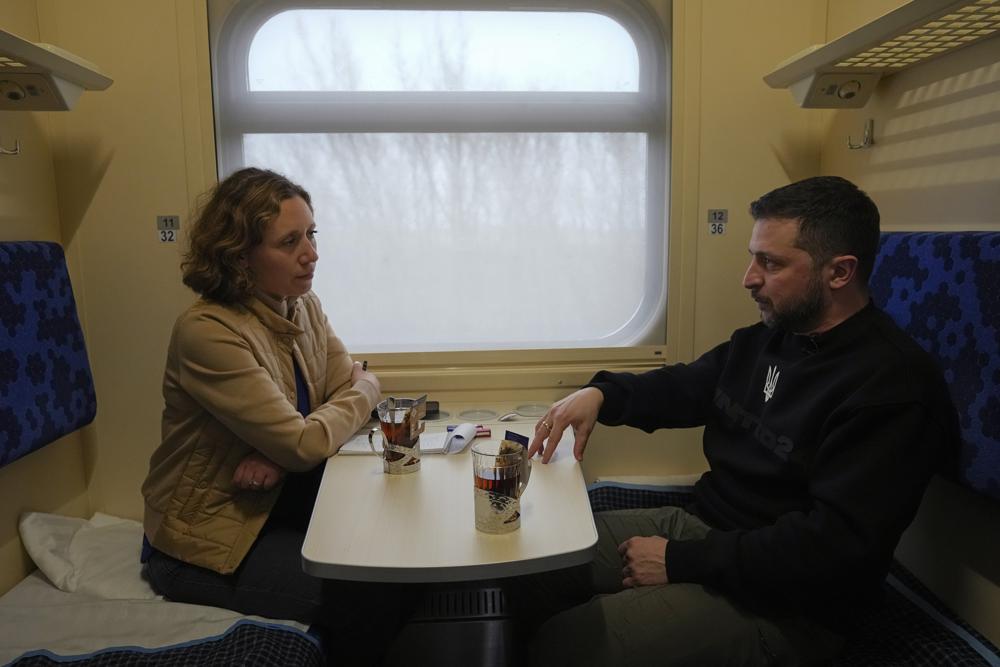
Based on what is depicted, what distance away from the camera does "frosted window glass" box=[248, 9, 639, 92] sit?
2600mm

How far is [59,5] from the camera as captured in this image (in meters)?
2.43

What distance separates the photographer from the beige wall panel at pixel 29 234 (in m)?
2.14

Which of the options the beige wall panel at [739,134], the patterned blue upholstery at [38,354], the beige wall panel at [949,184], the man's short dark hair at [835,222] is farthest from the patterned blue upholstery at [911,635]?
the patterned blue upholstery at [38,354]

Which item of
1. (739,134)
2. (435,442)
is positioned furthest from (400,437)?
(739,134)

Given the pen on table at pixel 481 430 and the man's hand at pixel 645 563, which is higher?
the pen on table at pixel 481 430

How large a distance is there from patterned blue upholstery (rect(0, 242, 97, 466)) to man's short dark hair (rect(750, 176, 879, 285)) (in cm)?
207

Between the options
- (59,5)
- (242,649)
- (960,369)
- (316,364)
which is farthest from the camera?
(59,5)

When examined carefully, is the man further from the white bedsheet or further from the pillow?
the pillow

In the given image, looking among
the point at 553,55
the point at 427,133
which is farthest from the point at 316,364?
the point at 553,55

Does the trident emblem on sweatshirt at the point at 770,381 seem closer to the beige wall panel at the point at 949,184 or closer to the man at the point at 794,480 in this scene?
the man at the point at 794,480

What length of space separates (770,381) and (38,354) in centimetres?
203

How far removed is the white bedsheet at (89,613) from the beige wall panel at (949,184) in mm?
1613

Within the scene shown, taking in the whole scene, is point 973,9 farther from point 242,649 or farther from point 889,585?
point 242,649

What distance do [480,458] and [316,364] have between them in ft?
3.03
